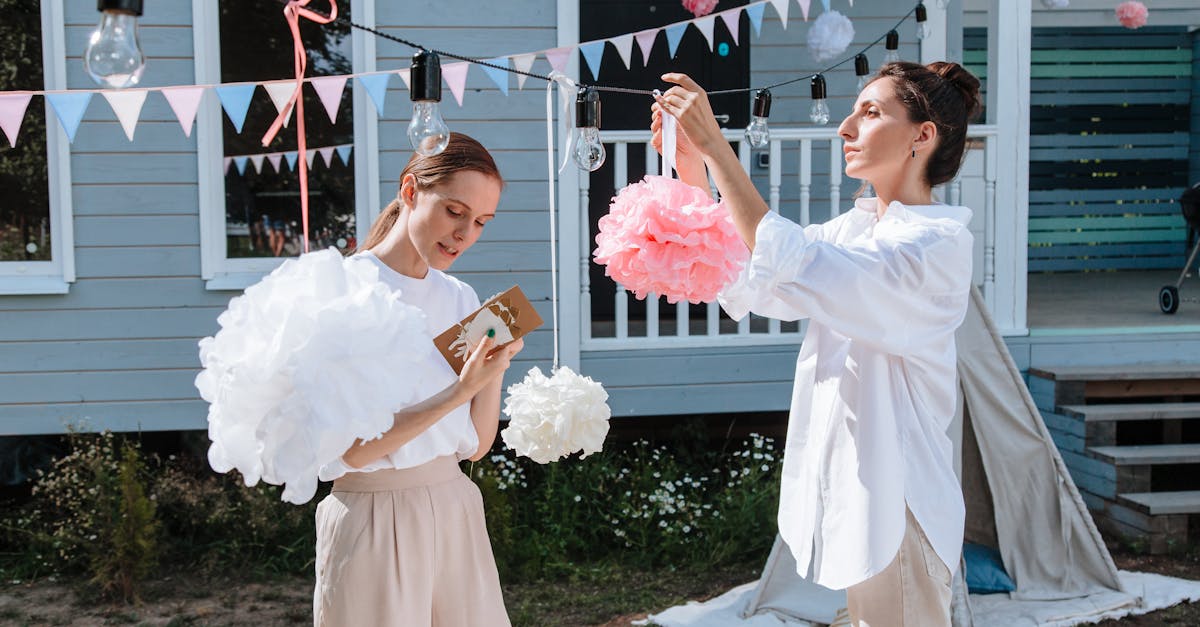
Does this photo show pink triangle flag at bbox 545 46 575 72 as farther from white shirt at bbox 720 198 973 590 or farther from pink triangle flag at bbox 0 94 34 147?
white shirt at bbox 720 198 973 590

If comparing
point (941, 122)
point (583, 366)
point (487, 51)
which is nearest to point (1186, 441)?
point (583, 366)

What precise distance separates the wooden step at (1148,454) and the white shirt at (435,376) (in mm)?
3760

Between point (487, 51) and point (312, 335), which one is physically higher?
point (487, 51)

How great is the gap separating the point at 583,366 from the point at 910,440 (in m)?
3.31

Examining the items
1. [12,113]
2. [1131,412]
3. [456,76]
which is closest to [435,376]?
[456,76]

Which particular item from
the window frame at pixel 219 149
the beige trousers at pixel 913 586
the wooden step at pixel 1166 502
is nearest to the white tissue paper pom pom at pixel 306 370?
the beige trousers at pixel 913 586

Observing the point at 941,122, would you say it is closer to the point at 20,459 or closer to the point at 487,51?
the point at 487,51

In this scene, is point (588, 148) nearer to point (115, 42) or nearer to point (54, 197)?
point (115, 42)

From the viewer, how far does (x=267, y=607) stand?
14.6ft

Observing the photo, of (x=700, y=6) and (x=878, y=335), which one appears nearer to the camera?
(x=878, y=335)

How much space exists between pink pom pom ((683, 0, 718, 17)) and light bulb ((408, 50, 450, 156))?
14.6ft

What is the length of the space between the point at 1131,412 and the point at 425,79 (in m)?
4.27

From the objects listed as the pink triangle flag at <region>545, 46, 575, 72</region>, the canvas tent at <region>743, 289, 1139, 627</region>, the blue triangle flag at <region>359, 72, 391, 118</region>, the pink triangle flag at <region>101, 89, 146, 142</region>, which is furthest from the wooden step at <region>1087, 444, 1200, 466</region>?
the pink triangle flag at <region>101, 89, 146, 142</region>

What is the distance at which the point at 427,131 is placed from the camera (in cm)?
195
